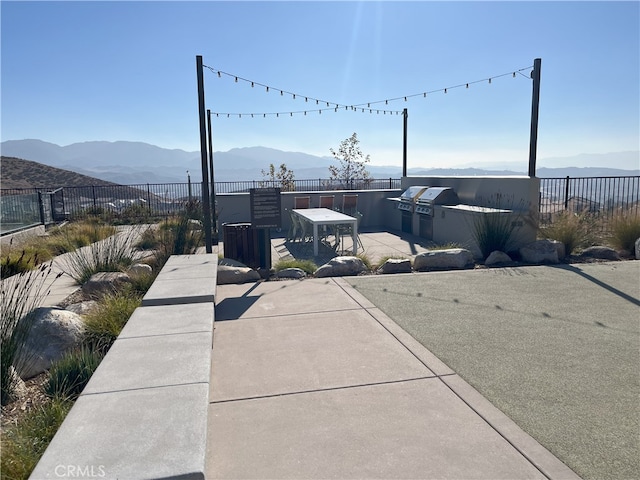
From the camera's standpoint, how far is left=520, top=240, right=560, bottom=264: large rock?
8977 mm

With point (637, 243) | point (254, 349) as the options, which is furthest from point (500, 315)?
point (637, 243)

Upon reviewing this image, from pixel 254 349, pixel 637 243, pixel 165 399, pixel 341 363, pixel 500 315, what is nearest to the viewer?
pixel 165 399

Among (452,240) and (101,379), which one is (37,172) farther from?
(101,379)

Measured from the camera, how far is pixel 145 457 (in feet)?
6.98

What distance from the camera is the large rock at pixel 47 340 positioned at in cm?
436

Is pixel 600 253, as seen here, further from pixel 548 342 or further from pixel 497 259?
pixel 548 342

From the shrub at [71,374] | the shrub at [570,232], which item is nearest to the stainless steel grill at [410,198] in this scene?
the shrub at [570,232]

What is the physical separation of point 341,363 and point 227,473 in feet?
5.65

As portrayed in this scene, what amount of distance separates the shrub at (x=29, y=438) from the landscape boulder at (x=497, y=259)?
723 centimetres

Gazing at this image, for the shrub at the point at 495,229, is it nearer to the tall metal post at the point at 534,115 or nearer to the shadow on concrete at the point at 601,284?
the shadow on concrete at the point at 601,284

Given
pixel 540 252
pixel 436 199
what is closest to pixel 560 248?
pixel 540 252

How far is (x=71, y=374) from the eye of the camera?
4.11 metres

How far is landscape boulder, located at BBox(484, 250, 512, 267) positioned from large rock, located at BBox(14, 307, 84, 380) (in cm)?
675

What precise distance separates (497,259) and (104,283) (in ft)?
21.4
